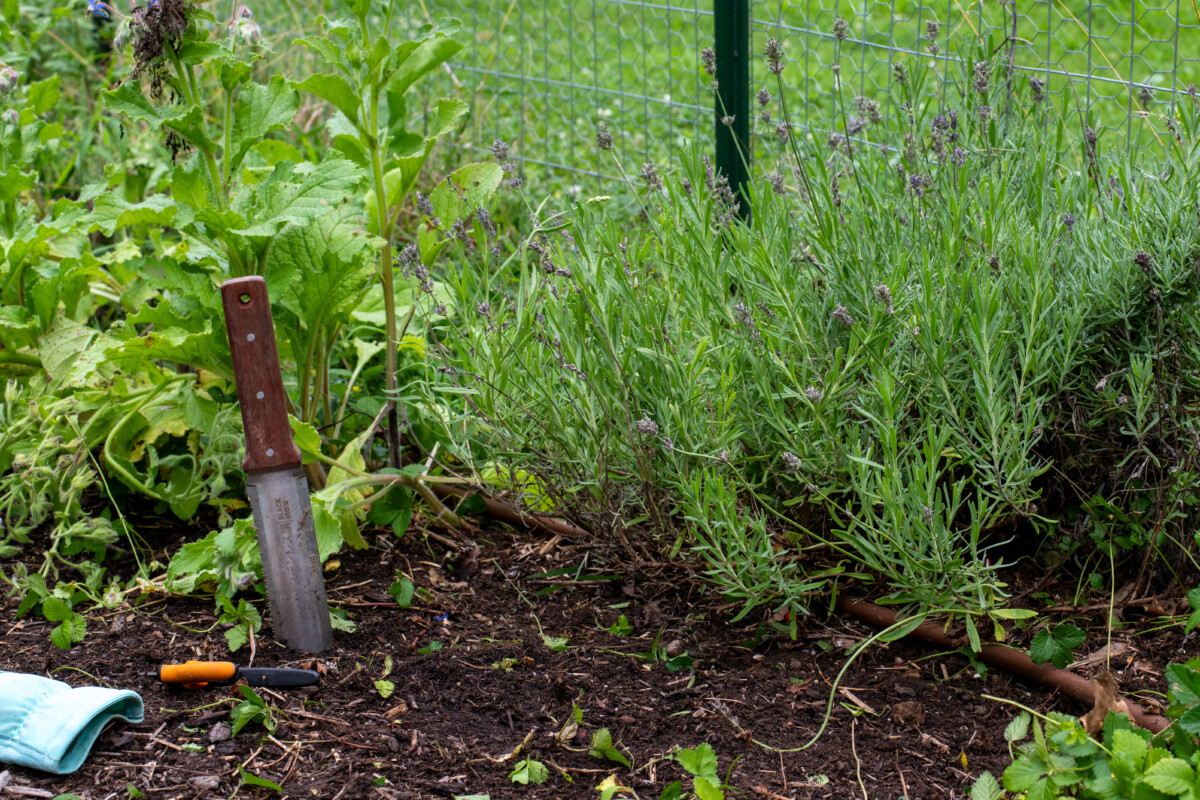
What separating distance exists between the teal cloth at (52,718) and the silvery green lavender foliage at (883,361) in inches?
35.4

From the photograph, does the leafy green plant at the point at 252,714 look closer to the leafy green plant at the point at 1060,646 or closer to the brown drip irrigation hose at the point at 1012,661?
the brown drip irrigation hose at the point at 1012,661

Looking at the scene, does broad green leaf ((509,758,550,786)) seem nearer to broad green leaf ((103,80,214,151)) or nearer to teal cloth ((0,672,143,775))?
teal cloth ((0,672,143,775))

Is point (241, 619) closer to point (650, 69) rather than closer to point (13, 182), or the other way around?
point (13, 182)

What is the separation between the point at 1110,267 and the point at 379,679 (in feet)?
5.32

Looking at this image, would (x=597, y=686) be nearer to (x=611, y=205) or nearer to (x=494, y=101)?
(x=611, y=205)

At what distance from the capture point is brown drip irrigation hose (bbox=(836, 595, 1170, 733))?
185 cm

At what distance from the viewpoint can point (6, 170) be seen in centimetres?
309

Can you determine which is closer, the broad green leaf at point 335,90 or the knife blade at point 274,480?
the knife blade at point 274,480

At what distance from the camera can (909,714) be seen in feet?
6.34

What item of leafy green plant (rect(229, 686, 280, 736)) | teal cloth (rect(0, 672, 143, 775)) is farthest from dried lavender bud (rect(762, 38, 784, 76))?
teal cloth (rect(0, 672, 143, 775))

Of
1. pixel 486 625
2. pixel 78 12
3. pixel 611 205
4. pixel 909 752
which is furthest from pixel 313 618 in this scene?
pixel 78 12

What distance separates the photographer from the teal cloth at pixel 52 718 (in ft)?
5.98

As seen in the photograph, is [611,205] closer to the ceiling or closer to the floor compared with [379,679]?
closer to the ceiling

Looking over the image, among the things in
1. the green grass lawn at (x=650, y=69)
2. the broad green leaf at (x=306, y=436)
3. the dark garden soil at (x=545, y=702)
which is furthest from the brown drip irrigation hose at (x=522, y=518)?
the green grass lawn at (x=650, y=69)
